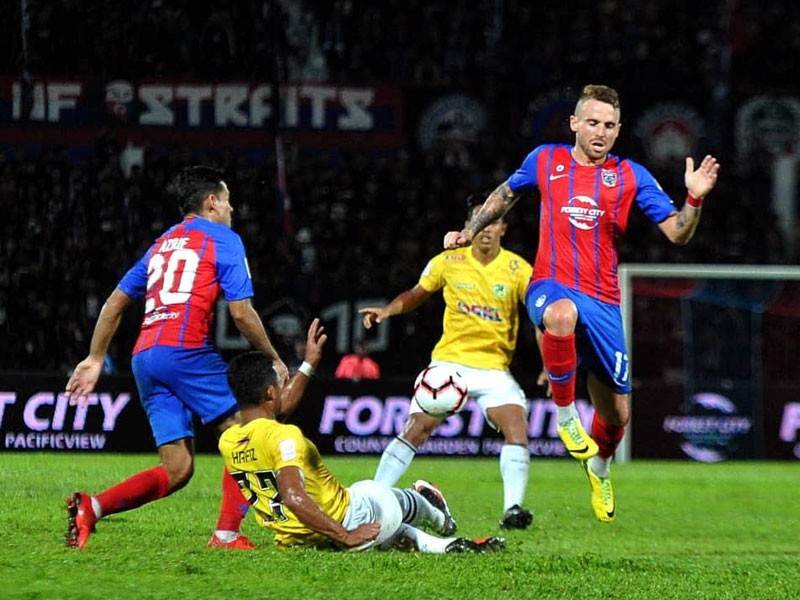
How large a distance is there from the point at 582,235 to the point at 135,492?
279 centimetres

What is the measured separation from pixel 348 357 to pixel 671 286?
4585mm

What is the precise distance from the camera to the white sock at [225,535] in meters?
7.45

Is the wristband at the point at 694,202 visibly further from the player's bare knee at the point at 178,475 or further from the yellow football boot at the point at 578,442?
the player's bare knee at the point at 178,475

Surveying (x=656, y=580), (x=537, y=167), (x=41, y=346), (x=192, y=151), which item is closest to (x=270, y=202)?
(x=192, y=151)

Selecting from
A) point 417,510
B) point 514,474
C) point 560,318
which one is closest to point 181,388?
point 417,510

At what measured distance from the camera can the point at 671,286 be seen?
65.1 ft

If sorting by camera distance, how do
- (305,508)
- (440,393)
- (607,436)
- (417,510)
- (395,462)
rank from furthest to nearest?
(395,462) → (440,393) → (607,436) → (417,510) → (305,508)

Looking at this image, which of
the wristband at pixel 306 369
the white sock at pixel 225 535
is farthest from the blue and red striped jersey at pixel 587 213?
the white sock at pixel 225 535

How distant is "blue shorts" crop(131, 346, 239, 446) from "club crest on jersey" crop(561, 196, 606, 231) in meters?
2.13

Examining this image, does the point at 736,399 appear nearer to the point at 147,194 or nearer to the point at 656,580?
A: the point at 147,194

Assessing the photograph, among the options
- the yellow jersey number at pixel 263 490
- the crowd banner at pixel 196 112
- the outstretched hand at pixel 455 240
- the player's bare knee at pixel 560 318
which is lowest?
the yellow jersey number at pixel 263 490

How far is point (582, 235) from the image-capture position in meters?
8.47

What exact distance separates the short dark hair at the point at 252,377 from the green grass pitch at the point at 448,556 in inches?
27.5

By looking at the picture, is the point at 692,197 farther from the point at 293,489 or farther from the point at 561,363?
the point at 293,489
